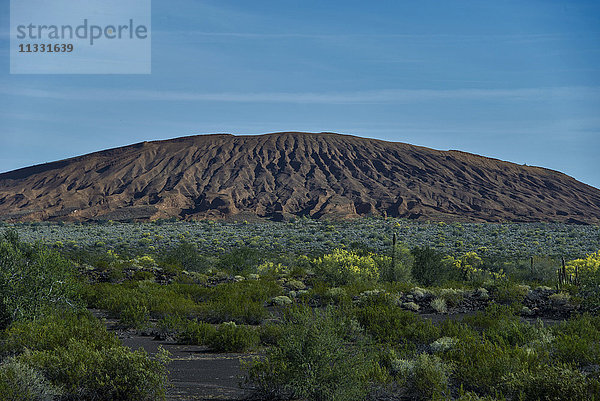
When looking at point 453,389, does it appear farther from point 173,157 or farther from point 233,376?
point 173,157

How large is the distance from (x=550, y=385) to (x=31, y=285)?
456 inches

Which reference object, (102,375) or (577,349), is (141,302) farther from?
(577,349)

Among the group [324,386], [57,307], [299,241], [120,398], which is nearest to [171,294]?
[57,307]

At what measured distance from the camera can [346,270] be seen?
2620 centimetres

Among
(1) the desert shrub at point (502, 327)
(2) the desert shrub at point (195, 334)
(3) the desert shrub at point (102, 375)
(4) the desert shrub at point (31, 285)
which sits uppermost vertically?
(4) the desert shrub at point (31, 285)

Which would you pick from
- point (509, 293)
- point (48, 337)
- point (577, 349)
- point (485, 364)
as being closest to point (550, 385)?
point (485, 364)

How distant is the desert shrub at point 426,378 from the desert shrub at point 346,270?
51.5 feet

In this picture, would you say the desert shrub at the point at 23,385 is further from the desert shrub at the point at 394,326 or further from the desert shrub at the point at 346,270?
the desert shrub at the point at 346,270

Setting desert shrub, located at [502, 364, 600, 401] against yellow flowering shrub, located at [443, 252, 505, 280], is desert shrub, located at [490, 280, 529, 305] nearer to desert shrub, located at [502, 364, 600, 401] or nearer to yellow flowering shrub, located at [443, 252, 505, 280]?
yellow flowering shrub, located at [443, 252, 505, 280]

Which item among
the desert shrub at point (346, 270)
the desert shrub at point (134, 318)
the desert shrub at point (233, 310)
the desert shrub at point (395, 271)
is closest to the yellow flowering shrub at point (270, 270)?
the desert shrub at point (346, 270)

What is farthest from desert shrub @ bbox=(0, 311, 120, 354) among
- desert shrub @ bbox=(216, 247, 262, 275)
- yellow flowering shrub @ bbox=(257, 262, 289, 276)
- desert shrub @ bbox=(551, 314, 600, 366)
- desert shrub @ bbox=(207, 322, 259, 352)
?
desert shrub @ bbox=(216, 247, 262, 275)

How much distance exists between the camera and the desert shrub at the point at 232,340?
13609 millimetres

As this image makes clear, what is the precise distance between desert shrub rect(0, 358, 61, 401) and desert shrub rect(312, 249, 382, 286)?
17808mm

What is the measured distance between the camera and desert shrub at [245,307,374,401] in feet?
28.8
